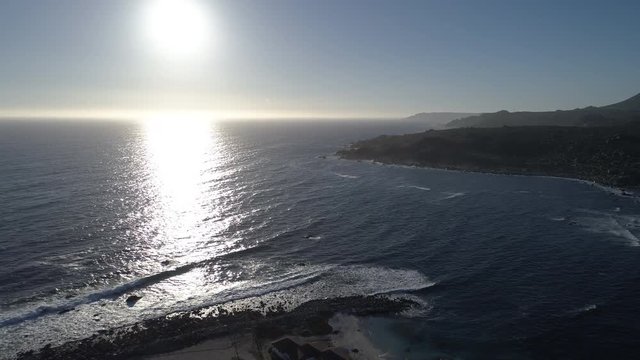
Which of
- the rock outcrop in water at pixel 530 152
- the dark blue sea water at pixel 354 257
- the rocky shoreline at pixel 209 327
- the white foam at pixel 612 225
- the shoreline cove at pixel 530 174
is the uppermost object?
the rock outcrop in water at pixel 530 152

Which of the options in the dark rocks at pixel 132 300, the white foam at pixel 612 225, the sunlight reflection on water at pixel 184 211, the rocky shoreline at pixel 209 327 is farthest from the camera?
the white foam at pixel 612 225

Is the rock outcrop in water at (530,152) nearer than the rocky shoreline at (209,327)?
No

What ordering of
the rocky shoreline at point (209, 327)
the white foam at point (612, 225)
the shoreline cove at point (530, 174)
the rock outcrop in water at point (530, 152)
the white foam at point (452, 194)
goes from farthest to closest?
the rock outcrop in water at point (530, 152), the shoreline cove at point (530, 174), the white foam at point (452, 194), the white foam at point (612, 225), the rocky shoreline at point (209, 327)

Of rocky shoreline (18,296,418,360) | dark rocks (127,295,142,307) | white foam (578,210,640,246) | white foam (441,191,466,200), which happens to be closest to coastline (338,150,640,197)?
white foam (578,210,640,246)

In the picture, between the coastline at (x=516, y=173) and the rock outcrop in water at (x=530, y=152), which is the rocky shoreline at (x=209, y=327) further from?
the rock outcrop in water at (x=530, y=152)

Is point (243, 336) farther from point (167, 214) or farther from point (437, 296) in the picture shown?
point (167, 214)

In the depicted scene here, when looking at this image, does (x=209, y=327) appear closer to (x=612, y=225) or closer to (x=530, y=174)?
(x=612, y=225)

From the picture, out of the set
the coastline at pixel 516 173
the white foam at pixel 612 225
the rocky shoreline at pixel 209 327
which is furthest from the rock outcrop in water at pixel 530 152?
the rocky shoreline at pixel 209 327

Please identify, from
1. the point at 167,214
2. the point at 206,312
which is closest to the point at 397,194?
the point at 167,214
